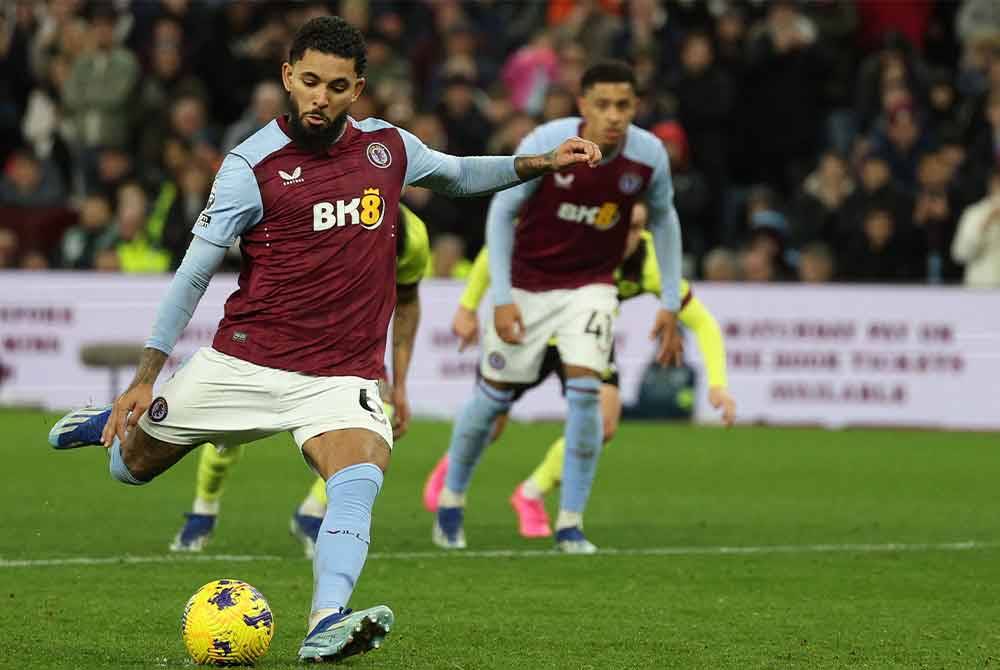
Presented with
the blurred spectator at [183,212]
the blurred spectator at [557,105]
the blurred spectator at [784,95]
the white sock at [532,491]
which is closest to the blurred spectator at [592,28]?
the blurred spectator at [784,95]

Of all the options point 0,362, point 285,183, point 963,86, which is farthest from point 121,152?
point 285,183

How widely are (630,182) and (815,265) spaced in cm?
833

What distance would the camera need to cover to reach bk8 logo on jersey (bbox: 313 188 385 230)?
6977mm

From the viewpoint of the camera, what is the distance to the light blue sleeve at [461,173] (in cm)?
730

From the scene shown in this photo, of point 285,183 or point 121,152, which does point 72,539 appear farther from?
point 121,152

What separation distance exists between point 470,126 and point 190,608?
534 inches

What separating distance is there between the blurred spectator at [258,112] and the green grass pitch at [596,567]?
166 inches

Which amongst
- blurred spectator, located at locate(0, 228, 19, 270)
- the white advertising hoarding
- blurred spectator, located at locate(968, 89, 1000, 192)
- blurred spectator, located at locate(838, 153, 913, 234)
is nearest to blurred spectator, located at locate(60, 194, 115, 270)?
blurred spectator, located at locate(0, 228, 19, 270)

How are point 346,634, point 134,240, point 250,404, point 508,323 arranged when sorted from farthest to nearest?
1. point 134,240
2. point 508,323
3. point 250,404
4. point 346,634

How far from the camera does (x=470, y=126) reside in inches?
786

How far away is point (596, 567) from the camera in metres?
9.62

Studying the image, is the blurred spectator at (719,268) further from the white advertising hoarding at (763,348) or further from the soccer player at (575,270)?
the soccer player at (575,270)

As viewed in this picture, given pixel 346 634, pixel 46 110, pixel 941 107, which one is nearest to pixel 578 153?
pixel 346 634

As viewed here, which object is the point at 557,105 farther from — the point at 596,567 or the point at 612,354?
the point at 596,567
